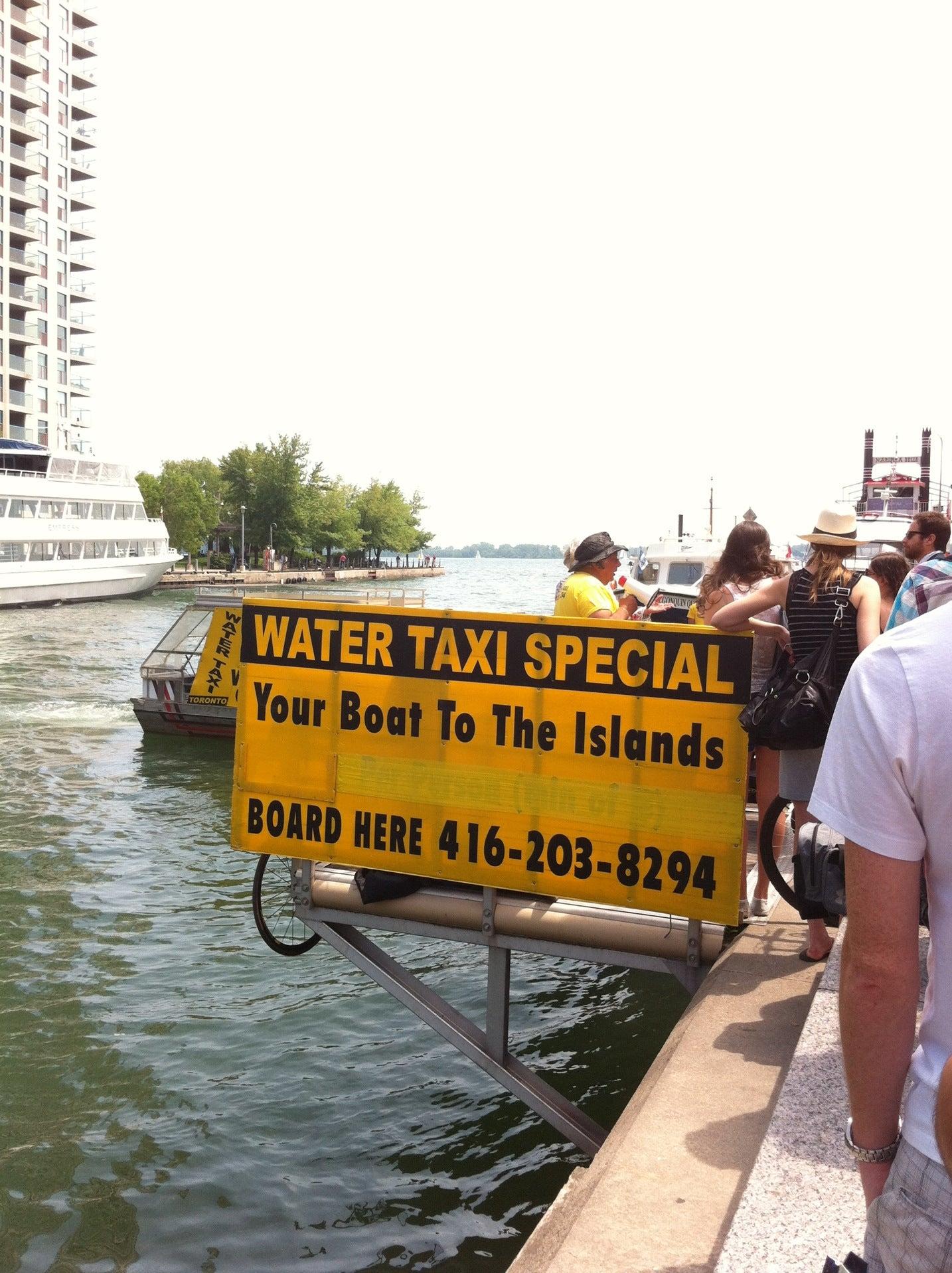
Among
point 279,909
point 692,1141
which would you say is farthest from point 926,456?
point 692,1141

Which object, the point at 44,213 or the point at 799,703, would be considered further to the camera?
the point at 44,213

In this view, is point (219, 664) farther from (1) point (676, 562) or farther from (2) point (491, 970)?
(2) point (491, 970)

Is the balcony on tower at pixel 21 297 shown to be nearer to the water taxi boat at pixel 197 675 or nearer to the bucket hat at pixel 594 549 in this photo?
the water taxi boat at pixel 197 675

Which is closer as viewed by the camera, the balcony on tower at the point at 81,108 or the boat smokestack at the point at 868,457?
the boat smokestack at the point at 868,457

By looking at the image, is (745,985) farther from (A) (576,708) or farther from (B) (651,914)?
(A) (576,708)

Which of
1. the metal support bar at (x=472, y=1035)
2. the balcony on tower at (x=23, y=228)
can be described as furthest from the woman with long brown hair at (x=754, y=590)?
the balcony on tower at (x=23, y=228)

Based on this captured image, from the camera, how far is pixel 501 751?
5547mm

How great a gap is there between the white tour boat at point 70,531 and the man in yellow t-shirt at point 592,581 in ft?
192

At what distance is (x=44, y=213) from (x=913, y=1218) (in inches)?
3526

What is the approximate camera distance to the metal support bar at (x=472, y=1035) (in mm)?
5836

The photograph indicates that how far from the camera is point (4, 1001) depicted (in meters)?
8.98

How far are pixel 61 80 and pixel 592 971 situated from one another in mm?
89482

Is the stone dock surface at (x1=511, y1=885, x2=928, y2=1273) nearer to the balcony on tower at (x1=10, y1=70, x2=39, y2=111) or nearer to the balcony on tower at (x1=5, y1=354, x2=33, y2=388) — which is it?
the balcony on tower at (x1=5, y1=354, x2=33, y2=388)

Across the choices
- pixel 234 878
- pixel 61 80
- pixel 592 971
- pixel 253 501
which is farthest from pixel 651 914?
pixel 253 501
